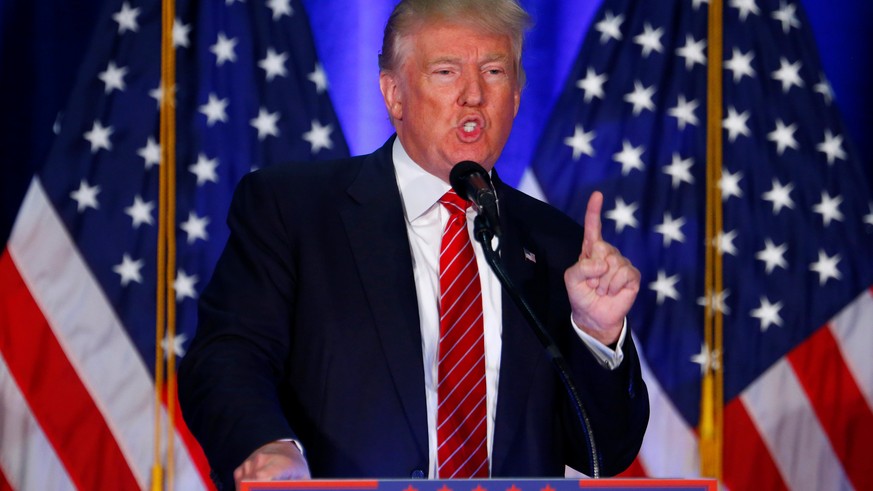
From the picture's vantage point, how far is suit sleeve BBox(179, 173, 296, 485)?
165 centimetres

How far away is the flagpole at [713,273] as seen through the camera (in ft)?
11.9

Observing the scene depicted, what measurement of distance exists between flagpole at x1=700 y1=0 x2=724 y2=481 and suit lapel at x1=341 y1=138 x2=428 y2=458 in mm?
1806

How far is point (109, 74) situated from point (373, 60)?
32.8 inches

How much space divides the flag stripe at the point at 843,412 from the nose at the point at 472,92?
2002 millimetres

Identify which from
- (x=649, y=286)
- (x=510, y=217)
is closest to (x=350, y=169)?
(x=510, y=217)

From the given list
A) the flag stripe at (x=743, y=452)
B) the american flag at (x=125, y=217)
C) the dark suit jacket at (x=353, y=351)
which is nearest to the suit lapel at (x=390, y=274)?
the dark suit jacket at (x=353, y=351)

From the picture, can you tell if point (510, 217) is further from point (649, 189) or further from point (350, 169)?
point (649, 189)

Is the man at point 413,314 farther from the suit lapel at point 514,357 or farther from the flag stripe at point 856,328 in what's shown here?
the flag stripe at point 856,328

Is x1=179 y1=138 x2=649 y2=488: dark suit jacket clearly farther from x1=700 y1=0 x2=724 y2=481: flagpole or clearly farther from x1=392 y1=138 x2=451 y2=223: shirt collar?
x1=700 y1=0 x2=724 y2=481: flagpole

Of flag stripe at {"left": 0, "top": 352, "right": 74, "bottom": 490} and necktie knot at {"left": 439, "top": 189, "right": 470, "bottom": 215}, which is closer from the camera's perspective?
necktie knot at {"left": 439, "top": 189, "right": 470, "bottom": 215}

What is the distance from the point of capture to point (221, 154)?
3.57 m

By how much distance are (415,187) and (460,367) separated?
1.31 ft

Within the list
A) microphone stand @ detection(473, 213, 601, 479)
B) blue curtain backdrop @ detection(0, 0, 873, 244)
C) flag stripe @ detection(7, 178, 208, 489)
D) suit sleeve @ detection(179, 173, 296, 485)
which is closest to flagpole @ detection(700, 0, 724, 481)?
blue curtain backdrop @ detection(0, 0, 873, 244)

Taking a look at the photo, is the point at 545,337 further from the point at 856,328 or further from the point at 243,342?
the point at 856,328
